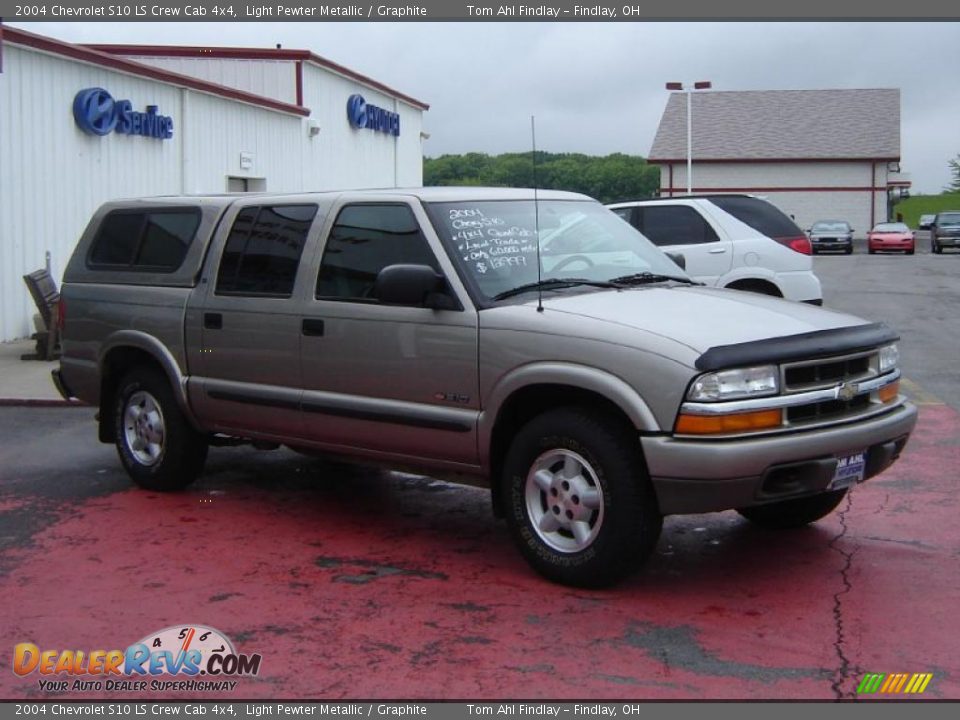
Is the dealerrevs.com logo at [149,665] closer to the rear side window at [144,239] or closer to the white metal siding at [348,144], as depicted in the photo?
the rear side window at [144,239]

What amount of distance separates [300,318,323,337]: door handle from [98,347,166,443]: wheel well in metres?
1.58

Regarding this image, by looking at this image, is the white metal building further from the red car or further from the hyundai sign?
the hyundai sign

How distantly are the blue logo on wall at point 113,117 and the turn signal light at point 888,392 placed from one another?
14074 millimetres

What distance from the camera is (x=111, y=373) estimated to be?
314 inches

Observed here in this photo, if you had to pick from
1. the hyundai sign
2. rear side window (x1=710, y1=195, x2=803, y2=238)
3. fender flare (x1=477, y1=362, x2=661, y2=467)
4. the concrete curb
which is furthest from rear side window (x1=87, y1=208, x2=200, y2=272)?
the hyundai sign

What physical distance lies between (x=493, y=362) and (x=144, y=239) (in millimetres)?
3224

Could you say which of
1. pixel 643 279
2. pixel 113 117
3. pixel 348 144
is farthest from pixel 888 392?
pixel 348 144

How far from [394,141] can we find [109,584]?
3072cm

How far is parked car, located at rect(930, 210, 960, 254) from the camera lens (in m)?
45.7

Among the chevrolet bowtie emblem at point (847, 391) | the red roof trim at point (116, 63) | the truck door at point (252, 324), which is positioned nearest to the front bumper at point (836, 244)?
the red roof trim at point (116, 63)

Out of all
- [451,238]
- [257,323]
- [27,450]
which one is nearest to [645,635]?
[451,238]

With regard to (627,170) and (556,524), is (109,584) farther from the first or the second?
(627,170)

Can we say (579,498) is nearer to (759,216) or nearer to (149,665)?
(149,665)

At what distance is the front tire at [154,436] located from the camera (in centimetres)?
754
